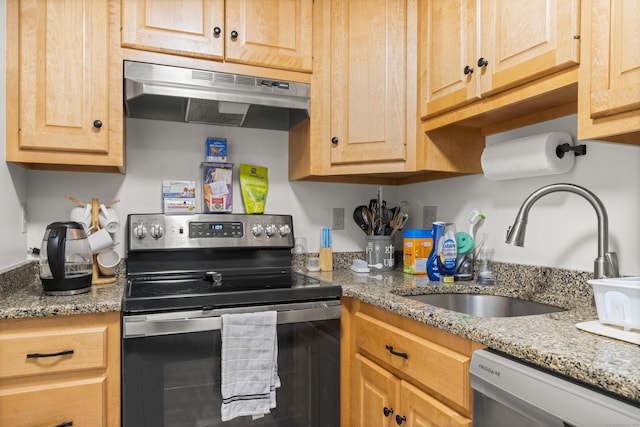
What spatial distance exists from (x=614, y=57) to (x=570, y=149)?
477mm

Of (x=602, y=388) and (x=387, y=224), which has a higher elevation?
(x=387, y=224)

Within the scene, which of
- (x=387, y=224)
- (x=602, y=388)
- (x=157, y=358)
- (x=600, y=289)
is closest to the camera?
(x=602, y=388)

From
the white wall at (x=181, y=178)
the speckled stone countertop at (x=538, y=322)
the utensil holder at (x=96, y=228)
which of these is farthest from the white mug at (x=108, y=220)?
the speckled stone countertop at (x=538, y=322)

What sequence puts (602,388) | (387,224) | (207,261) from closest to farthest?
(602,388) → (207,261) → (387,224)

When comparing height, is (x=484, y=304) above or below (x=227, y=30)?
below

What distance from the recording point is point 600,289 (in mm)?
1050

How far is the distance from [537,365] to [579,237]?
0.78 metres

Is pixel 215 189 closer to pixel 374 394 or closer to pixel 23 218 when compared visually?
pixel 23 218

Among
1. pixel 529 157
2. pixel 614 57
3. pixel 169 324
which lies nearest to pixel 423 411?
pixel 169 324

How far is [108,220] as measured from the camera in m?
1.80

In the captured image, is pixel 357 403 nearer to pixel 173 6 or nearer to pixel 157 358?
pixel 157 358

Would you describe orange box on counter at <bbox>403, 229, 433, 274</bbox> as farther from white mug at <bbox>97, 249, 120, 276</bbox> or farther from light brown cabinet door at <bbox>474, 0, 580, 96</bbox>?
white mug at <bbox>97, 249, 120, 276</bbox>

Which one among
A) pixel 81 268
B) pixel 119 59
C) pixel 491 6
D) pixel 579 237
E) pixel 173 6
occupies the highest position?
pixel 173 6

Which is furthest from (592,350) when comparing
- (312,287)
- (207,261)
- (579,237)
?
(207,261)
